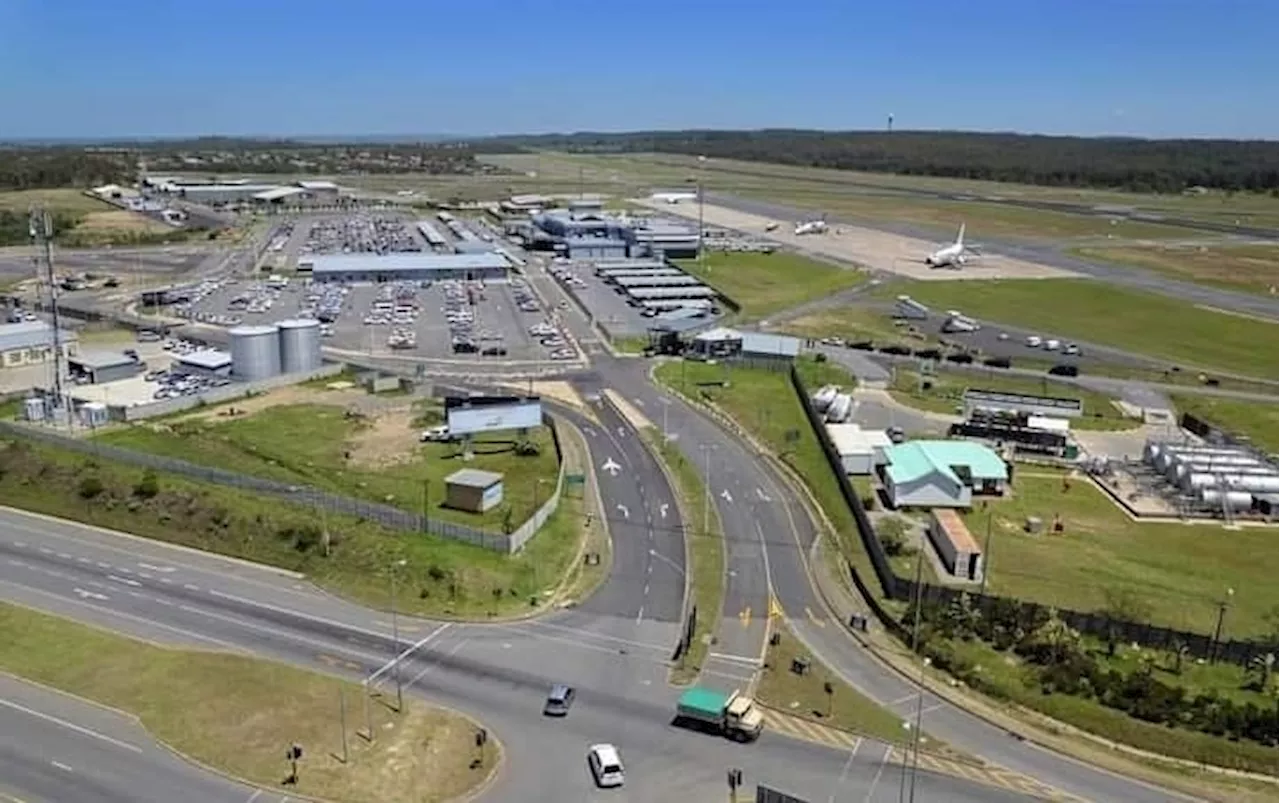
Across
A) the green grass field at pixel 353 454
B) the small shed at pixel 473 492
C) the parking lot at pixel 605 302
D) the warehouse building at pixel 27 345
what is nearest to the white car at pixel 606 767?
the green grass field at pixel 353 454

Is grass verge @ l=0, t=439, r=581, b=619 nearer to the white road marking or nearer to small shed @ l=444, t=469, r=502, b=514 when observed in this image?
small shed @ l=444, t=469, r=502, b=514

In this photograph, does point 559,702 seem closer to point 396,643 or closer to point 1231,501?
point 396,643

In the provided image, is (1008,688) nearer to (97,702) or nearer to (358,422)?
(97,702)

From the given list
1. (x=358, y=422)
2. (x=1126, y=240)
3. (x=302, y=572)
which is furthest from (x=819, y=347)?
(x=1126, y=240)

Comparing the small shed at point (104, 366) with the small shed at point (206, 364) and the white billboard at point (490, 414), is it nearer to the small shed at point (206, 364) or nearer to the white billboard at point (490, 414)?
the small shed at point (206, 364)

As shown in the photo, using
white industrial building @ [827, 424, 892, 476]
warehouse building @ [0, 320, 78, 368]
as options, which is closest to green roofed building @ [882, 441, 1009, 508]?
white industrial building @ [827, 424, 892, 476]

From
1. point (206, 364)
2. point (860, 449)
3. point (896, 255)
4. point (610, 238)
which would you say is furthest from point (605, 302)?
point (896, 255)

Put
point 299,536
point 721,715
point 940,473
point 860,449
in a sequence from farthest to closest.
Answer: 1. point 860,449
2. point 940,473
3. point 299,536
4. point 721,715
